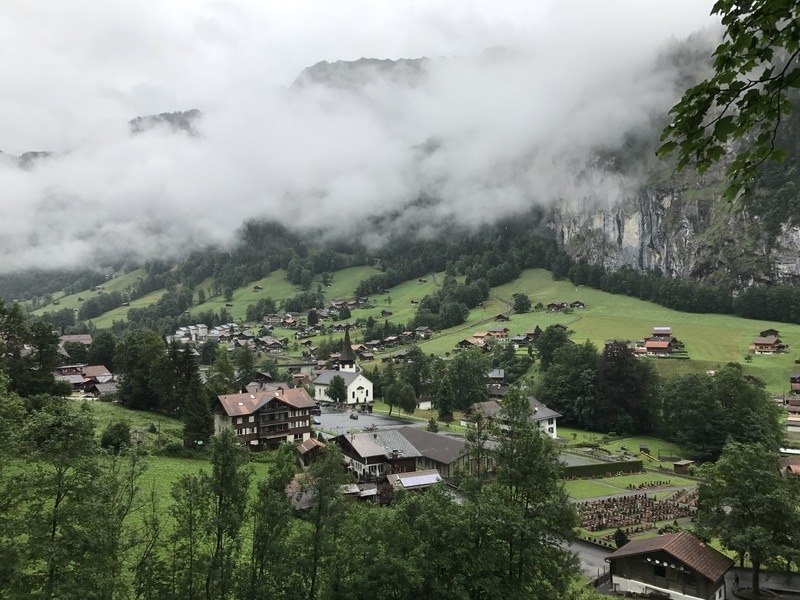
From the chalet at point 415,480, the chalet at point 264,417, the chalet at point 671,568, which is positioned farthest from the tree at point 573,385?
the chalet at point 671,568

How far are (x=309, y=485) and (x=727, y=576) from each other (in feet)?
89.6

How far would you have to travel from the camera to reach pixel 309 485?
797 inches

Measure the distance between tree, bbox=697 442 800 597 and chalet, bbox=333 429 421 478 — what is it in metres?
26.8

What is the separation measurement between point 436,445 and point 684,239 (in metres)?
129

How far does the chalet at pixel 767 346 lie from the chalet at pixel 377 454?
7330 cm

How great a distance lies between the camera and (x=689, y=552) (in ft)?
99.7

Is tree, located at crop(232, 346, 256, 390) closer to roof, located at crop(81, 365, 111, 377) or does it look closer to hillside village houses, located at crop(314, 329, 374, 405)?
hillside village houses, located at crop(314, 329, 374, 405)

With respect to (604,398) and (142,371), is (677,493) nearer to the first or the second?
(604,398)

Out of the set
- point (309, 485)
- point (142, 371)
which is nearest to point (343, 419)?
point (142, 371)

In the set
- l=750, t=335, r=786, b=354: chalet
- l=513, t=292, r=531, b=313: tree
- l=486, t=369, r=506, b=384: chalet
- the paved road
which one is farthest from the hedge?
l=513, t=292, r=531, b=313: tree

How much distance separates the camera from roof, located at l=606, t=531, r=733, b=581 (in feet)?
95.8

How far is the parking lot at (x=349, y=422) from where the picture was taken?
70.2 metres

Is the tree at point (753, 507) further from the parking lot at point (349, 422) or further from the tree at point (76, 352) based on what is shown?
the tree at point (76, 352)

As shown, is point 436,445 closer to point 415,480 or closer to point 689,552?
point 415,480
